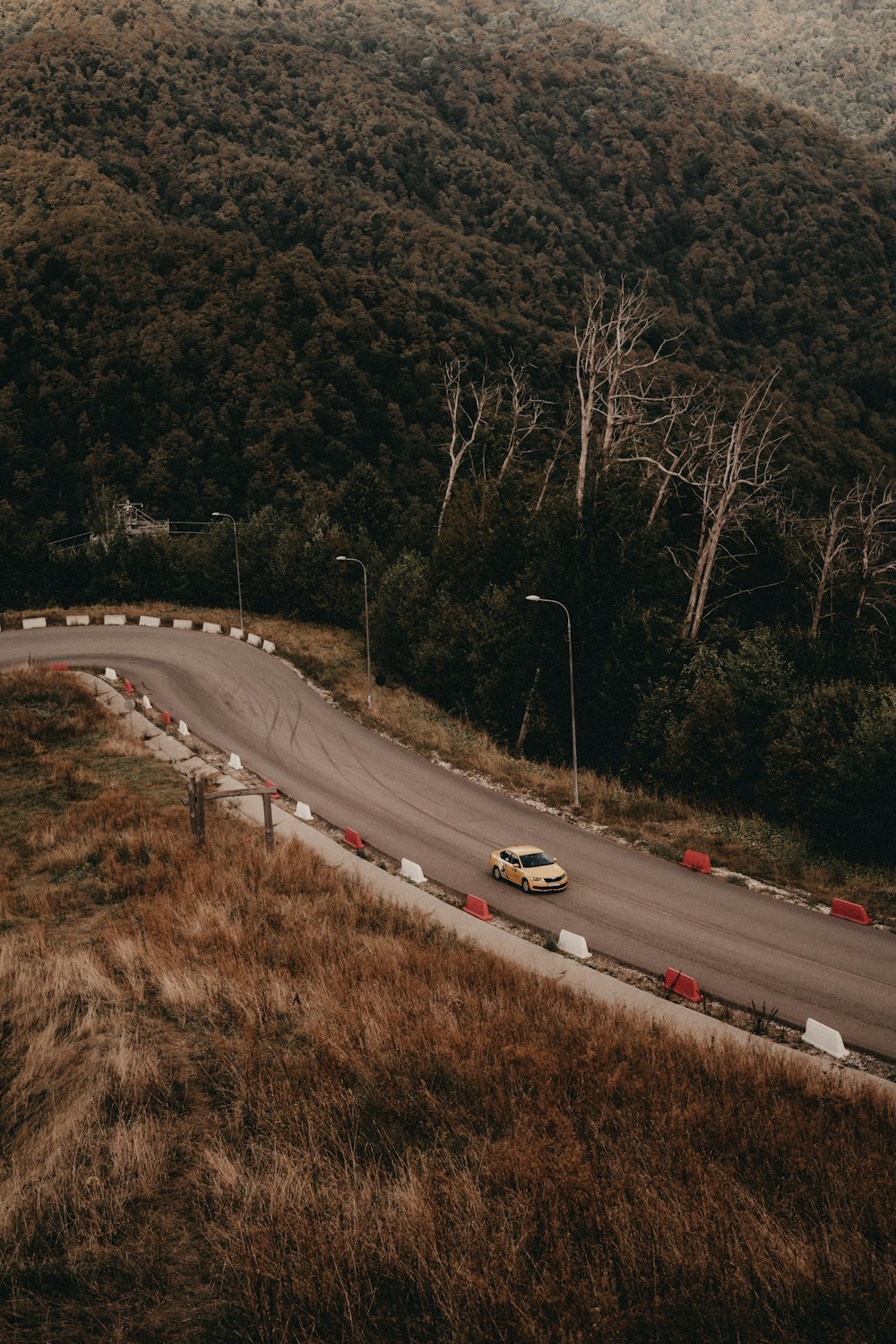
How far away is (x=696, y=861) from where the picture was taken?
2408 centimetres

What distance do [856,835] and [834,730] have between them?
151 inches

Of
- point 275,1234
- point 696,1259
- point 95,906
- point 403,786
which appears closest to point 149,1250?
point 275,1234

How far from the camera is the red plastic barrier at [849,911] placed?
20406mm

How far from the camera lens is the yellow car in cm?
2261

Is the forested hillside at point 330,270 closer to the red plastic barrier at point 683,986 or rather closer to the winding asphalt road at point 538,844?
the winding asphalt road at point 538,844

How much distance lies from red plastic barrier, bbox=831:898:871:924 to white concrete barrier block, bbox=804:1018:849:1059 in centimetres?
606

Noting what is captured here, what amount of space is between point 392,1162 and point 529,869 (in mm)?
16270

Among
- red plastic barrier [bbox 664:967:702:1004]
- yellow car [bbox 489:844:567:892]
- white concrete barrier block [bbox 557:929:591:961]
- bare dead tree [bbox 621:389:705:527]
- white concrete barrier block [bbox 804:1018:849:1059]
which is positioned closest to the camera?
white concrete barrier block [bbox 804:1018:849:1059]

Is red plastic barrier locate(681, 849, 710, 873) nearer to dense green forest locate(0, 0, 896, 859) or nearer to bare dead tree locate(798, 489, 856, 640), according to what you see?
dense green forest locate(0, 0, 896, 859)

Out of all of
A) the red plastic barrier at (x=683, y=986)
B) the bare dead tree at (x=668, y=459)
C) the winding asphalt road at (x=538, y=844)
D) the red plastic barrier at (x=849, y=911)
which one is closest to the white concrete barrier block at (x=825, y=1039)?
the winding asphalt road at (x=538, y=844)

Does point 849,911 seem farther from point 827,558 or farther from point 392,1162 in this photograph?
point 827,558

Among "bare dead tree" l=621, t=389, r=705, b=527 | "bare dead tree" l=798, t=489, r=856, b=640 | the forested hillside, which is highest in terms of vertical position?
the forested hillside

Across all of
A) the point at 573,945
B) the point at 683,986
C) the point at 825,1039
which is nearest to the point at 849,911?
the point at 683,986

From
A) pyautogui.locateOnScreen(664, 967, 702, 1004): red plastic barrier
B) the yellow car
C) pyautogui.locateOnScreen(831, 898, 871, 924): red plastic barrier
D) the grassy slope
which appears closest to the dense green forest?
pyautogui.locateOnScreen(831, 898, 871, 924): red plastic barrier
